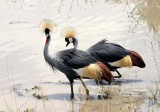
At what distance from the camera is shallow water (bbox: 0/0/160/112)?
8.64 m

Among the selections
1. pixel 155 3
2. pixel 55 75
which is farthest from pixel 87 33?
pixel 155 3

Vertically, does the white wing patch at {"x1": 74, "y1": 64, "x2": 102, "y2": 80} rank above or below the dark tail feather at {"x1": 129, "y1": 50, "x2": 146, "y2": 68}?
below

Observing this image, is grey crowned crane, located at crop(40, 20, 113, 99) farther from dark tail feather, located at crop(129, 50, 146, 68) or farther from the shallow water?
dark tail feather, located at crop(129, 50, 146, 68)

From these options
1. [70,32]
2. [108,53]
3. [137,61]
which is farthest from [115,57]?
[70,32]

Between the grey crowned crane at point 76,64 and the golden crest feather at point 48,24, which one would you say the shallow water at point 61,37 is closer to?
the grey crowned crane at point 76,64

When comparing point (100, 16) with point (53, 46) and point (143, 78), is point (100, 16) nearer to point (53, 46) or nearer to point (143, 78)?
point (53, 46)

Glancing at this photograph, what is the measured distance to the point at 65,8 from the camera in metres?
14.7

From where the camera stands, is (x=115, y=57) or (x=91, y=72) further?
(x=115, y=57)

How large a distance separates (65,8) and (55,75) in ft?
19.1

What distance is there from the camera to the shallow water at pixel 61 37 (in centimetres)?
864

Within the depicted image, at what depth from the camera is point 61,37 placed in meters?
11.4

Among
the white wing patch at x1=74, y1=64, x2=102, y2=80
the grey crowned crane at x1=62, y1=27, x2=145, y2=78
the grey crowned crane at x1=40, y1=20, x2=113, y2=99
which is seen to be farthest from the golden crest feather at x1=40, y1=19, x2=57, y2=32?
the white wing patch at x1=74, y1=64, x2=102, y2=80

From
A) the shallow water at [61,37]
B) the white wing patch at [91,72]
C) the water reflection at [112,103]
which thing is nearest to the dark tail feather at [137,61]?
the shallow water at [61,37]

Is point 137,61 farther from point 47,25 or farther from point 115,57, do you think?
point 47,25
